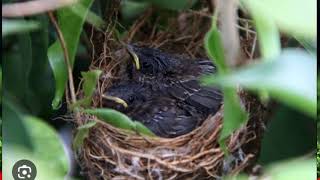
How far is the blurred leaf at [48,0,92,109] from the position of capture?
670 mm

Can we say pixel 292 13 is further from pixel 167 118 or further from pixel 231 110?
pixel 167 118

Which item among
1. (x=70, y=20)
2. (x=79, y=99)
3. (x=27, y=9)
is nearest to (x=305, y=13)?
(x=27, y=9)

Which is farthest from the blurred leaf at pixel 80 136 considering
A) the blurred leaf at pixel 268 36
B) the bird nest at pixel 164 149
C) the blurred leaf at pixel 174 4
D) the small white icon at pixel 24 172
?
the blurred leaf at pixel 268 36

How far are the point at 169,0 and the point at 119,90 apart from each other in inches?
12.1

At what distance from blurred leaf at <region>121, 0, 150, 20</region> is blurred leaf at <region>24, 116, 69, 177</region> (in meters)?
0.57

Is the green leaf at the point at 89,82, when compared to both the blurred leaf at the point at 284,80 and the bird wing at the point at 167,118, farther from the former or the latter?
the blurred leaf at the point at 284,80

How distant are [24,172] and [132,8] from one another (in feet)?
2.02

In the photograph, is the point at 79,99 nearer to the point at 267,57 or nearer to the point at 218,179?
the point at 218,179

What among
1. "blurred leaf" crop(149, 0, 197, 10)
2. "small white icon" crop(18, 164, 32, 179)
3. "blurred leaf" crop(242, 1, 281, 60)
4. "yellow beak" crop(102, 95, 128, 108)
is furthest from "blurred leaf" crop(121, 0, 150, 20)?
"blurred leaf" crop(242, 1, 281, 60)

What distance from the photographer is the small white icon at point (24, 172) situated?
1.87 ft

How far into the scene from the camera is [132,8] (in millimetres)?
1145

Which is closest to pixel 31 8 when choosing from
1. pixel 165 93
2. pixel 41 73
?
pixel 41 73

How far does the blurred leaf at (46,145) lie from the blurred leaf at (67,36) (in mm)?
166

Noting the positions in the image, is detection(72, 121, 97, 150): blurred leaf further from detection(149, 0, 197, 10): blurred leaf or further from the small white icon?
detection(149, 0, 197, 10): blurred leaf
